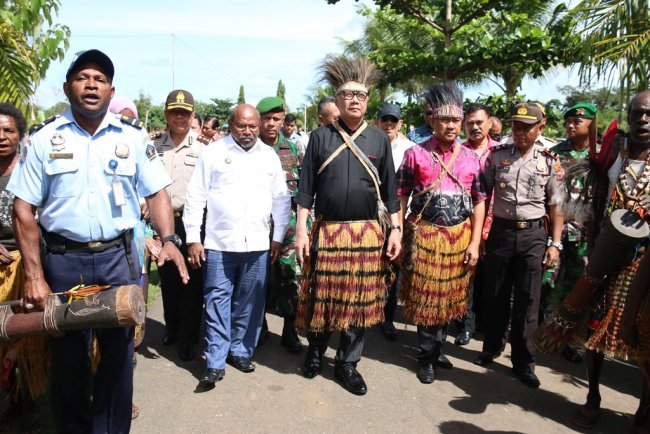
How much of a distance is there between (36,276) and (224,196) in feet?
5.25

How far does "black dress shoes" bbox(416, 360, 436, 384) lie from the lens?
4121mm

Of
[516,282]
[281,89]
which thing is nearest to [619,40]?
[516,282]

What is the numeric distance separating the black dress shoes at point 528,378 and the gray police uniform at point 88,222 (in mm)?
2895

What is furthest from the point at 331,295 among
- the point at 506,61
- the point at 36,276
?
the point at 506,61

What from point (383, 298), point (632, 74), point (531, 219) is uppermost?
point (632, 74)

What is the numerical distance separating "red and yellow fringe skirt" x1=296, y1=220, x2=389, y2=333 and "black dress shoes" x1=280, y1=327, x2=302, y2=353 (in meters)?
0.75

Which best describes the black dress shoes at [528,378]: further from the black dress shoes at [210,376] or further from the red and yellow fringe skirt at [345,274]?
the black dress shoes at [210,376]

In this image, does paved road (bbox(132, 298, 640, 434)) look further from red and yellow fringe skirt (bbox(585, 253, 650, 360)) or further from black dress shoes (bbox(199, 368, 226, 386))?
red and yellow fringe skirt (bbox(585, 253, 650, 360))

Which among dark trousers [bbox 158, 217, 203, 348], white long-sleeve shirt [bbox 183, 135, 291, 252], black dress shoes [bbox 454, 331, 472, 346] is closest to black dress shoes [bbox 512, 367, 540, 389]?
black dress shoes [bbox 454, 331, 472, 346]

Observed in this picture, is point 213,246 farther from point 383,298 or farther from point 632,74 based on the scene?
point 632,74

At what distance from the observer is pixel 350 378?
3.99 metres

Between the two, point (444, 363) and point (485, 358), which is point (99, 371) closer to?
point (444, 363)

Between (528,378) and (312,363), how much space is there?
1675 mm

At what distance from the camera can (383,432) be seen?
3.36 meters
